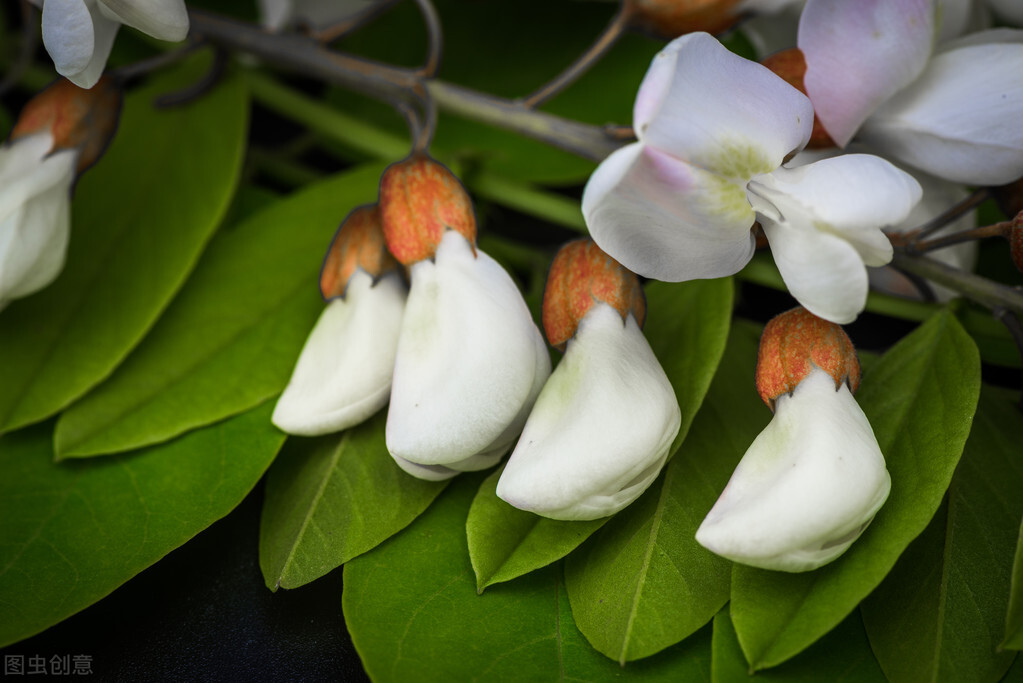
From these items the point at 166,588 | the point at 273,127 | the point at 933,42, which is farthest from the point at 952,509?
the point at 273,127

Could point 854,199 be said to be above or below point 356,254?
above

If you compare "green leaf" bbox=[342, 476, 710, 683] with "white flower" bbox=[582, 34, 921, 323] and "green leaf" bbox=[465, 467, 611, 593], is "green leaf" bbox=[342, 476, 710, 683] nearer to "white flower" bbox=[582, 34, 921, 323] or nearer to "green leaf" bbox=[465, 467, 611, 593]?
"green leaf" bbox=[465, 467, 611, 593]

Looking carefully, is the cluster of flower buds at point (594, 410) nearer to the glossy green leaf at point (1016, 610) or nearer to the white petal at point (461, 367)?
the white petal at point (461, 367)

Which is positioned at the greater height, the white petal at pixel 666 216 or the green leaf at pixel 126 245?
the white petal at pixel 666 216

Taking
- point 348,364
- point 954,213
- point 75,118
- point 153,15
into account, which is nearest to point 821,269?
point 954,213

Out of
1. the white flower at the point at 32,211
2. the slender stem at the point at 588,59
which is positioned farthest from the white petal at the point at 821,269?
the white flower at the point at 32,211

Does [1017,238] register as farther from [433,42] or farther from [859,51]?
[433,42]

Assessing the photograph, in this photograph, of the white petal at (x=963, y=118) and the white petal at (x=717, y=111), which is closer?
the white petal at (x=717, y=111)
